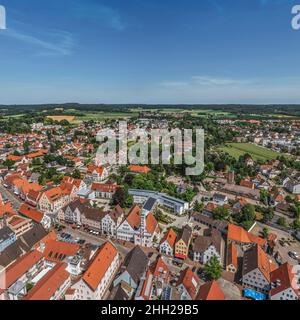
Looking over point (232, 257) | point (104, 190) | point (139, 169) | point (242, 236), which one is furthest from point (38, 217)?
point (242, 236)

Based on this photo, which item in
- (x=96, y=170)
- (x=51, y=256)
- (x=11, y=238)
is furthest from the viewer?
(x=96, y=170)

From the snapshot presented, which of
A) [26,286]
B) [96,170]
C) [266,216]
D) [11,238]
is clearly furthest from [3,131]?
[266,216]

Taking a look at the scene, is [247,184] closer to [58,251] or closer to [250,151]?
[250,151]

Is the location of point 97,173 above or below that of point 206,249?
above

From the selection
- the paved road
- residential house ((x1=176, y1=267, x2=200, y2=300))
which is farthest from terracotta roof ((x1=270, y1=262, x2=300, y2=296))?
the paved road

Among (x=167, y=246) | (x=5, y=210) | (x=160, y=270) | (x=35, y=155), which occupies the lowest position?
(x=160, y=270)

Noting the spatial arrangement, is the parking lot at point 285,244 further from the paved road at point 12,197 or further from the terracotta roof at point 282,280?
the paved road at point 12,197

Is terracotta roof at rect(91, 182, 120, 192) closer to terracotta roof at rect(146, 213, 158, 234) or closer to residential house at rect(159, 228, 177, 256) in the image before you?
terracotta roof at rect(146, 213, 158, 234)

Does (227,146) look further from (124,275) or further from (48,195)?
(124,275)
